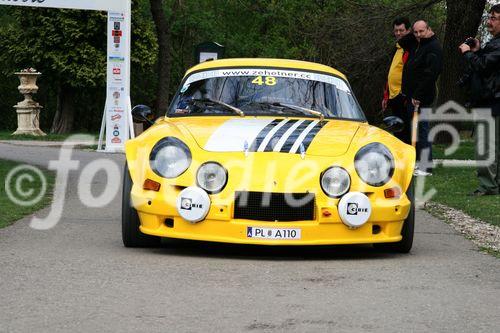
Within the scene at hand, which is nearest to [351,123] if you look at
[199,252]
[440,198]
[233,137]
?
[233,137]

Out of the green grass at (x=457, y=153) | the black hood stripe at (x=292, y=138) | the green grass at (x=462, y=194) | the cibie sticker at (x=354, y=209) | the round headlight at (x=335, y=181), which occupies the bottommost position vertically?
the green grass at (x=457, y=153)

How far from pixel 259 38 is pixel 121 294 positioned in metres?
48.1

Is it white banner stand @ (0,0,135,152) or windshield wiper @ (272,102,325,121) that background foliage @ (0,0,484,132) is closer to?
white banner stand @ (0,0,135,152)

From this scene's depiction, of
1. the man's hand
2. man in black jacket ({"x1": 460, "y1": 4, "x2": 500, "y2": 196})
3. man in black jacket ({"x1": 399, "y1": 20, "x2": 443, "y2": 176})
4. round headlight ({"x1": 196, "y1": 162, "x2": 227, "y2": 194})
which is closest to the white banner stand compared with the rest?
man in black jacket ({"x1": 399, "y1": 20, "x2": 443, "y2": 176})

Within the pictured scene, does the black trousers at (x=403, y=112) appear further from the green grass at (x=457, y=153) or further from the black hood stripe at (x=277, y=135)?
the black hood stripe at (x=277, y=135)

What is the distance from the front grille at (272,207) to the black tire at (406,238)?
2.71ft

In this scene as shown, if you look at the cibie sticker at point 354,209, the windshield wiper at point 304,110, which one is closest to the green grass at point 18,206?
the windshield wiper at point 304,110

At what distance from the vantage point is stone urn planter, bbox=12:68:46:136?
34.9 meters

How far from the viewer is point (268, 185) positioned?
7582 millimetres

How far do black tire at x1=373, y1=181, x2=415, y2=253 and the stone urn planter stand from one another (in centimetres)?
2713

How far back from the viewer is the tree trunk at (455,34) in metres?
23.7

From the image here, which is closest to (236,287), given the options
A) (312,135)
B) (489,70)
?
(312,135)

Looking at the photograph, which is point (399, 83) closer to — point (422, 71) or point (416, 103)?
point (422, 71)

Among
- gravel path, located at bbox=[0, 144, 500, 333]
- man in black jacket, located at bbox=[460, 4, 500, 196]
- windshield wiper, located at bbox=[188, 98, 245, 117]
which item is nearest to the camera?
gravel path, located at bbox=[0, 144, 500, 333]
